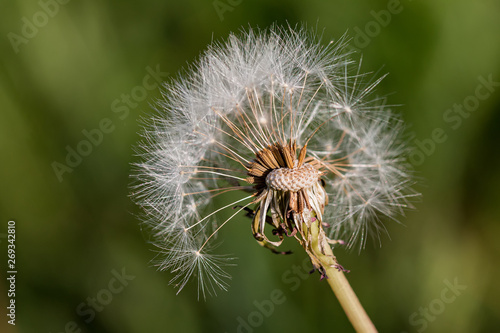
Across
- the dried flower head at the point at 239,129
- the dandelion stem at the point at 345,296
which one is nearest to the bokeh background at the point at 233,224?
the dried flower head at the point at 239,129

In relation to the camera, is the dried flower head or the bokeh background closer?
the dried flower head

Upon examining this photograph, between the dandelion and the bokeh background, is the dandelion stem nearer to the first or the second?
the dandelion

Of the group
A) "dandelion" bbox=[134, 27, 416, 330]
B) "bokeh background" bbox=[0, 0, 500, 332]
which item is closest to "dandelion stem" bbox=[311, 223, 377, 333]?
"dandelion" bbox=[134, 27, 416, 330]

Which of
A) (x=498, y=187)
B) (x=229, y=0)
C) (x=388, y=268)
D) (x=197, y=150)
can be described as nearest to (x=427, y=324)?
(x=388, y=268)

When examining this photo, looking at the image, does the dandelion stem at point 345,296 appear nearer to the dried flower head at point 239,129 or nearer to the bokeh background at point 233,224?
the dried flower head at point 239,129

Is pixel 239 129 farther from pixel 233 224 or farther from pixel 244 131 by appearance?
pixel 233 224

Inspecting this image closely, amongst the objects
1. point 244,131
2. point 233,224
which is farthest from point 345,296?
point 233,224

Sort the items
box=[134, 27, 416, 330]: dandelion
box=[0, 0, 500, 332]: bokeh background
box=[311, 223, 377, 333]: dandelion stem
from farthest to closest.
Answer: box=[0, 0, 500, 332]: bokeh background < box=[134, 27, 416, 330]: dandelion < box=[311, 223, 377, 333]: dandelion stem
